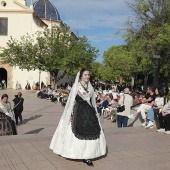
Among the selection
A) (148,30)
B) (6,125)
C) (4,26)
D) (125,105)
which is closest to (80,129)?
(6,125)

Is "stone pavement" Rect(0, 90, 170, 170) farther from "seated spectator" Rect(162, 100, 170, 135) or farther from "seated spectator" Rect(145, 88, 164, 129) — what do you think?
"seated spectator" Rect(145, 88, 164, 129)

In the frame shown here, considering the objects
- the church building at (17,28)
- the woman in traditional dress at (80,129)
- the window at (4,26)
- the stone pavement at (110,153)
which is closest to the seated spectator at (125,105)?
the stone pavement at (110,153)

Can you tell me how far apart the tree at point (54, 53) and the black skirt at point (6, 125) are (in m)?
24.7

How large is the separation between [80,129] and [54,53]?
2957 cm

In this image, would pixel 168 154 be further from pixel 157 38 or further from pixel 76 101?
pixel 157 38

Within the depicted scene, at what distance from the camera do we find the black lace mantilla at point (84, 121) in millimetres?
5820

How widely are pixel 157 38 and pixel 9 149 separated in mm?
16420

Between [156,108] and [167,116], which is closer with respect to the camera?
[167,116]

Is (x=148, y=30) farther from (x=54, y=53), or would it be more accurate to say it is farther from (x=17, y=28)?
(x=17, y=28)

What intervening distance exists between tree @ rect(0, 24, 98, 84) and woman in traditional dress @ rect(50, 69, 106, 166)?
88.6 feet

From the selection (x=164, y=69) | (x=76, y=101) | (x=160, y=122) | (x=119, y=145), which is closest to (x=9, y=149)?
(x=76, y=101)


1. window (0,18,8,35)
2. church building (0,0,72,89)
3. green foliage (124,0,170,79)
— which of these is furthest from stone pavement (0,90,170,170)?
window (0,18,8,35)

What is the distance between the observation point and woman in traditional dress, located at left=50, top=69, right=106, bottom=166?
18.9 ft

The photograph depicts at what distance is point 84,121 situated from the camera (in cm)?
591
